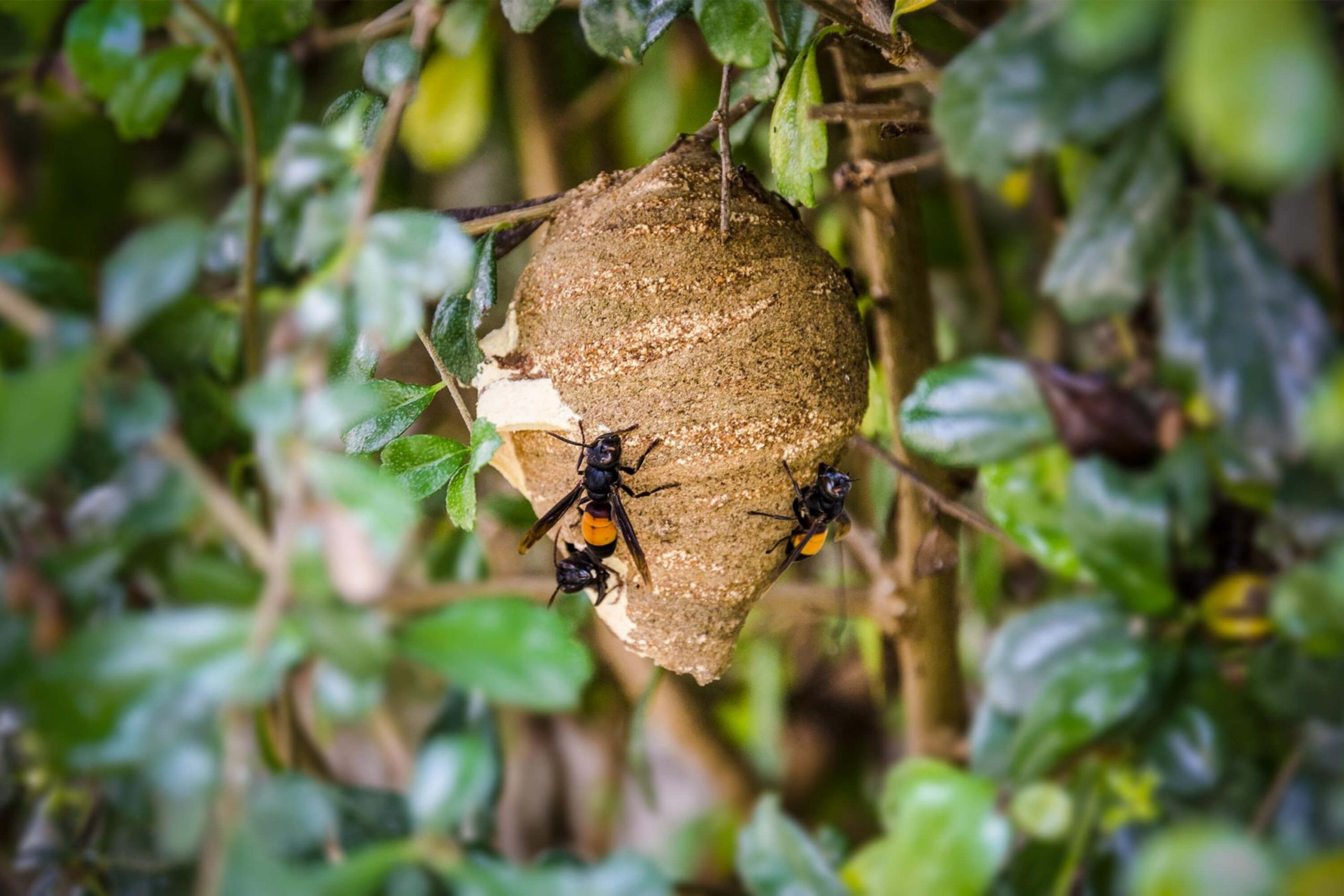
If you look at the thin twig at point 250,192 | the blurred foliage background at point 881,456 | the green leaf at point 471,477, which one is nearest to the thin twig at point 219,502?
the blurred foliage background at point 881,456

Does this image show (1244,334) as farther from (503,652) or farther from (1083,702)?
(503,652)

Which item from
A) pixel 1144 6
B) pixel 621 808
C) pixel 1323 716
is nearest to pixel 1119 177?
pixel 1144 6

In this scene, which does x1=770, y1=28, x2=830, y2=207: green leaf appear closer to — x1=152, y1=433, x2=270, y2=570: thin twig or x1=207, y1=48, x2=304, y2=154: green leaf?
x1=207, y1=48, x2=304, y2=154: green leaf

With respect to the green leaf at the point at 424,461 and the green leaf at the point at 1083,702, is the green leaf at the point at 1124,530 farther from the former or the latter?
the green leaf at the point at 424,461

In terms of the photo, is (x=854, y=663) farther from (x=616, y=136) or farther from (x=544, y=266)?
(x=544, y=266)

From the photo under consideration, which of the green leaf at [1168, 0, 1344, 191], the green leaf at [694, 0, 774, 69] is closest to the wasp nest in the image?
the green leaf at [694, 0, 774, 69]
